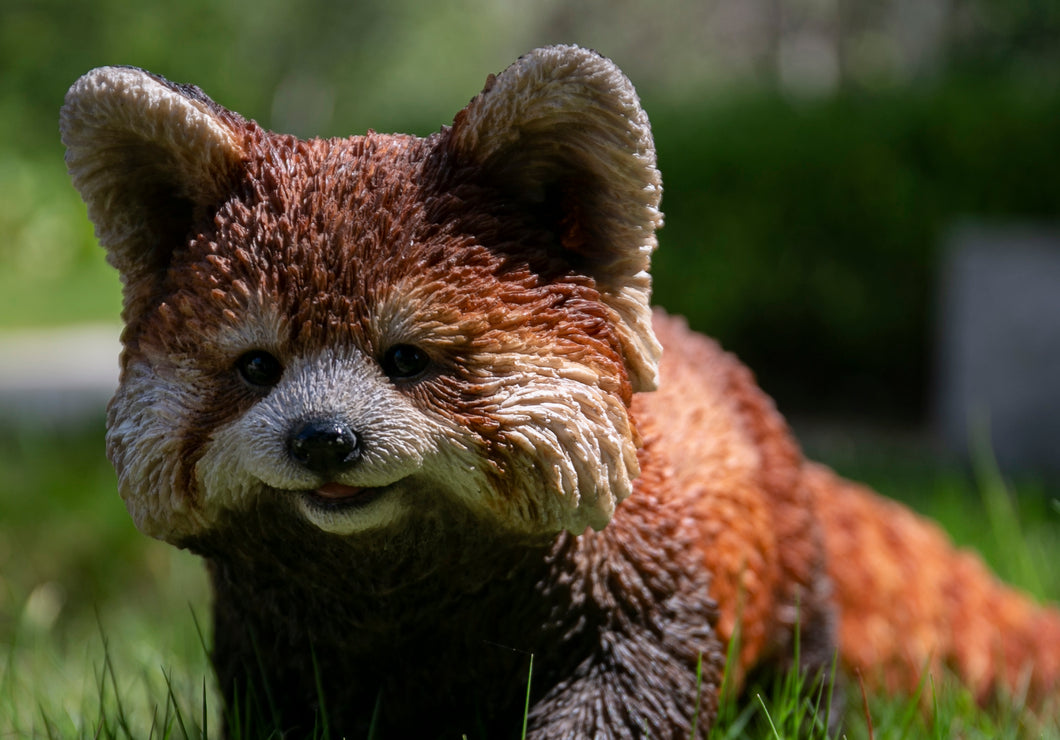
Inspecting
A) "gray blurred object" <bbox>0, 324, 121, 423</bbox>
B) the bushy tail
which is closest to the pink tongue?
the bushy tail

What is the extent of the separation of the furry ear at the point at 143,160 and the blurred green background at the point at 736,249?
74cm

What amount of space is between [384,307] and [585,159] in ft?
1.10

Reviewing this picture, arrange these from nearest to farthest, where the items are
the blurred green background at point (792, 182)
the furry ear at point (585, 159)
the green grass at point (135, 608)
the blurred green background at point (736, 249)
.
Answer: the furry ear at point (585, 159), the green grass at point (135, 608), the blurred green background at point (736, 249), the blurred green background at point (792, 182)

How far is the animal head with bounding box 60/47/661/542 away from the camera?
136cm

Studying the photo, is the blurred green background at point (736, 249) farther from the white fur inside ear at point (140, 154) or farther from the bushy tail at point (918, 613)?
the white fur inside ear at point (140, 154)

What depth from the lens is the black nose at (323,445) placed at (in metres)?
1.30

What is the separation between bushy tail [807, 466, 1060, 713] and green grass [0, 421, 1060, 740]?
8 centimetres

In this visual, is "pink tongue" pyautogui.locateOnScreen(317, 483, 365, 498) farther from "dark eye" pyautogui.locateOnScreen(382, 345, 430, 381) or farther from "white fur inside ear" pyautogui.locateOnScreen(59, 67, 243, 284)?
"white fur inside ear" pyautogui.locateOnScreen(59, 67, 243, 284)

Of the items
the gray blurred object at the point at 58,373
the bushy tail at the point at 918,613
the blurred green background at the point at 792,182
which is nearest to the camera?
the bushy tail at the point at 918,613

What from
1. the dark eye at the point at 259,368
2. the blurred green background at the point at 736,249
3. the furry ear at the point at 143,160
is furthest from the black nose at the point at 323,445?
the blurred green background at the point at 736,249

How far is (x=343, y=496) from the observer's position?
1.38 metres

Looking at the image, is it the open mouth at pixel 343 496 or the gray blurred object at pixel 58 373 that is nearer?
the open mouth at pixel 343 496

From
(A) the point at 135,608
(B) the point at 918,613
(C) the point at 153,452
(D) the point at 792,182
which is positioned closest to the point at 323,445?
(C) the point at 153,452

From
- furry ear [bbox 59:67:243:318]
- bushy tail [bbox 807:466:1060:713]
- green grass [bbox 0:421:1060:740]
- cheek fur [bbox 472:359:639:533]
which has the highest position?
furry ear [bbox 59:67:243:318]
